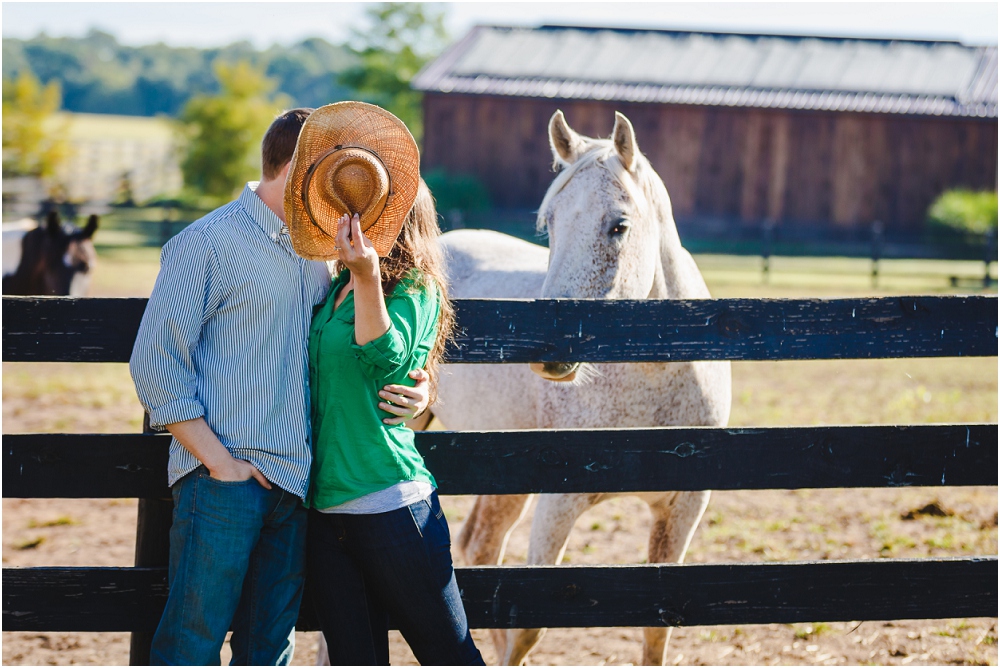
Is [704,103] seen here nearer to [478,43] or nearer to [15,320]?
[478,43]

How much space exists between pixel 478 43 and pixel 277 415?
94.0 ft

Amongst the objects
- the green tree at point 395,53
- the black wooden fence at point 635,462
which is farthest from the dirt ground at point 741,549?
the green tree at point 395,53

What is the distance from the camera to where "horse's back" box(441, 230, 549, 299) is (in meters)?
4.51

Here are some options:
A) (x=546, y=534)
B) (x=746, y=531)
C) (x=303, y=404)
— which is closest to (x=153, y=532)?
(x=303, y=404)

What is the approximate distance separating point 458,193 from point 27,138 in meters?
15.9

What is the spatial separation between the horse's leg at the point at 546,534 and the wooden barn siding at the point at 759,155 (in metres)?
A: 24.1

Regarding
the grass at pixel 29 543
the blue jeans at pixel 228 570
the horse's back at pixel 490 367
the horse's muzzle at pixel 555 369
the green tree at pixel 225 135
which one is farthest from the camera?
the green tree at pixel 225 135

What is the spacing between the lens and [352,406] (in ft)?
7.36

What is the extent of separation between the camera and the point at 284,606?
2318mm

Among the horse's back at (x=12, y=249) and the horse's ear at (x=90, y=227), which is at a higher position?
the horse's ear at (x=90, y=227)

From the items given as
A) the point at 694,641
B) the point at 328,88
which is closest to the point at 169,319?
the point at 694,641

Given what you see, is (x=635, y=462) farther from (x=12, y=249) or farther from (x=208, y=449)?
(x=12, y=249)

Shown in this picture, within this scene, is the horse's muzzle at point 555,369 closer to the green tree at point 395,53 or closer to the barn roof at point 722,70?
the barn roof at point 722,70

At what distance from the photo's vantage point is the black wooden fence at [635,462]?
8.86 feet
